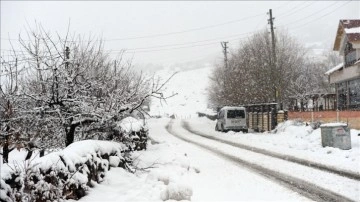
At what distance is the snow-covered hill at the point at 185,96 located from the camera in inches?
4697

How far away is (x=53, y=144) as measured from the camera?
12.0 meters

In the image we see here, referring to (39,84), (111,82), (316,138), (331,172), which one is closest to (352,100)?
(316,138)

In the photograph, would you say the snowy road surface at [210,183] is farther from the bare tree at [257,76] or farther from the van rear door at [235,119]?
the bare tree at [257,76]

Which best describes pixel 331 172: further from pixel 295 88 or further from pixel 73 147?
pixel 295 88

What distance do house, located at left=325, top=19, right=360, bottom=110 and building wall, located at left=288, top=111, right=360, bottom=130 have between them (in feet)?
23.5

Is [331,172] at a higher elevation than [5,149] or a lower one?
lower

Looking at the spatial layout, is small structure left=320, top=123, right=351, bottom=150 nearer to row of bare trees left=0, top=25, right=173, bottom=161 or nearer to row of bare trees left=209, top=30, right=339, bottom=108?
row of bare trees left=0, top=25, right=173, bottom=161

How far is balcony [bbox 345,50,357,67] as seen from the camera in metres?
34.1

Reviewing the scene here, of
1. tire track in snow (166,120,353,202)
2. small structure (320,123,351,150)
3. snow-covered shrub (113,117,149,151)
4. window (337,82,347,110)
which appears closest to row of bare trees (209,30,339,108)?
window (337,82,347,110)

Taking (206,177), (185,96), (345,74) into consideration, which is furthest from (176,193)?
(185,96)

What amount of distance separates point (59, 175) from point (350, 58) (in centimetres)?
3230

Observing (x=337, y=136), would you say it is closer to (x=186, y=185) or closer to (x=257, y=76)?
(x=186, y=185)

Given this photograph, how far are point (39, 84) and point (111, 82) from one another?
2.33 metres

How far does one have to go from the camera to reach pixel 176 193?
Answer: 8.74 meters
